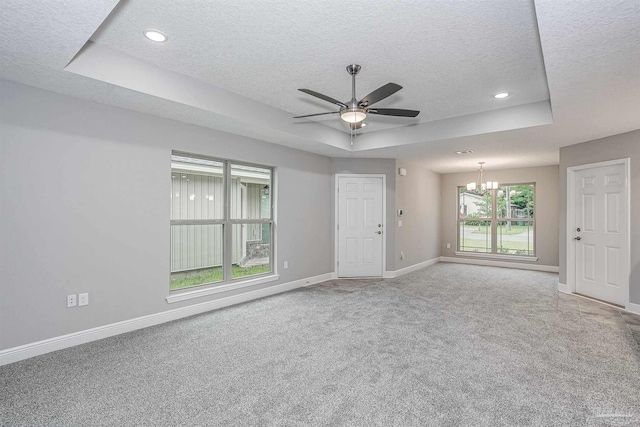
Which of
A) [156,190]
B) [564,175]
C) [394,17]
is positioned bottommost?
[156,190]

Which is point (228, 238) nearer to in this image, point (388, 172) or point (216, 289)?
point (216, 289)

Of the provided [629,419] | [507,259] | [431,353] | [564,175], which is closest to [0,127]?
[431,353]

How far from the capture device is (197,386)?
2.37 metres

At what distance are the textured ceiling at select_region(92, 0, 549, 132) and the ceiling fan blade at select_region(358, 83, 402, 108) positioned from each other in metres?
0.34

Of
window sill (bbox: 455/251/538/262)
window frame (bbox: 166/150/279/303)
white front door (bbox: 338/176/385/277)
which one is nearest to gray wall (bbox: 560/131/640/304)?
window sill (bbox: 455/251/538/262)

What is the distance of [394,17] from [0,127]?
3371 millimetres

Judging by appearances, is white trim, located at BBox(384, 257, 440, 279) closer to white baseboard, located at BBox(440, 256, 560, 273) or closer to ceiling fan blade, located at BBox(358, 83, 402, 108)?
white baseboard, located at BBox(440, 256, 560, 273)

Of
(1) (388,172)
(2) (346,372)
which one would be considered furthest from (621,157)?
(2) (346,372)

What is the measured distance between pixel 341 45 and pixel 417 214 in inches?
213

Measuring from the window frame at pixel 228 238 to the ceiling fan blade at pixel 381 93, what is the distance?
2.39 m

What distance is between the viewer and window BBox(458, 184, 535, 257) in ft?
25.1

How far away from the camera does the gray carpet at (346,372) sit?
6.72 ft

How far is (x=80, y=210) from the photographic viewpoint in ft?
10.4

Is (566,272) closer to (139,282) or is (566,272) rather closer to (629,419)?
(629,419)
